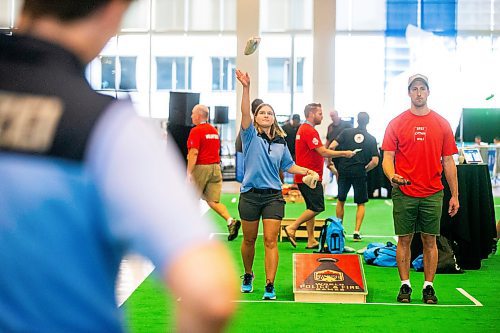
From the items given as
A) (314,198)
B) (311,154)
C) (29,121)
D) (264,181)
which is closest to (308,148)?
(311,154)

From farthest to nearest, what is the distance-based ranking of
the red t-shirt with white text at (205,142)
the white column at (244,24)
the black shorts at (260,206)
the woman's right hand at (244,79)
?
the white column at (244,24) → the red t-shirt with white text at (205,142) → the black shorts at (260,206) → the woman's right hand at (244,79)

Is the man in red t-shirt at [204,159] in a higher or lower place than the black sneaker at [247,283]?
higher

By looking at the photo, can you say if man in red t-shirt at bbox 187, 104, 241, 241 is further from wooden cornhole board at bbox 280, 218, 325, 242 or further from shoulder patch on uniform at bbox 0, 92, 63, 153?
shoulder patch on uniform at bbox 0, 92, 63, 153

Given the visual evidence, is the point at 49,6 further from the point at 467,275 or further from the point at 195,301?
the point at 467,275

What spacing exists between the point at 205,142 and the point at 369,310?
4146 mm

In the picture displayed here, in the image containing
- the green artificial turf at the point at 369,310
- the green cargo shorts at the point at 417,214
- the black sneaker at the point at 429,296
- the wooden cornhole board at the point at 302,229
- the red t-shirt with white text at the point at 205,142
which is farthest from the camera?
the wooden cornhole board at the point at 302,229

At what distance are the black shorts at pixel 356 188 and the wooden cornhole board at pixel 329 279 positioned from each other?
10.3ft

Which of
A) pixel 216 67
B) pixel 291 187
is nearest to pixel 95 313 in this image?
pixel 291 187

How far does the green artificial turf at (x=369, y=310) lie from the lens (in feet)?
19.9

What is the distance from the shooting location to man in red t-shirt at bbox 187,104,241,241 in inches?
401

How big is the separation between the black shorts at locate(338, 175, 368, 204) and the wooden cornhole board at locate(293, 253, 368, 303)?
10.3 ft

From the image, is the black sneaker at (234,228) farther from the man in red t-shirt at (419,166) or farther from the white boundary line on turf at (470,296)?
the man in red t-shirt at (419,166)

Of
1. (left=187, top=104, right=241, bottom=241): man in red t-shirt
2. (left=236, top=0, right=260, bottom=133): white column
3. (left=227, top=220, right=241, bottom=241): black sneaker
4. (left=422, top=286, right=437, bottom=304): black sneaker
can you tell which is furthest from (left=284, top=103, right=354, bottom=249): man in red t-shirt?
(left=236, top=0, right=260, bottom=133): white column

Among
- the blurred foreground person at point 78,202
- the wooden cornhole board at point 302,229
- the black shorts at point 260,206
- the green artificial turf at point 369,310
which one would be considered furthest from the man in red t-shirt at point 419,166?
the blurred foreground person at point 78,202
